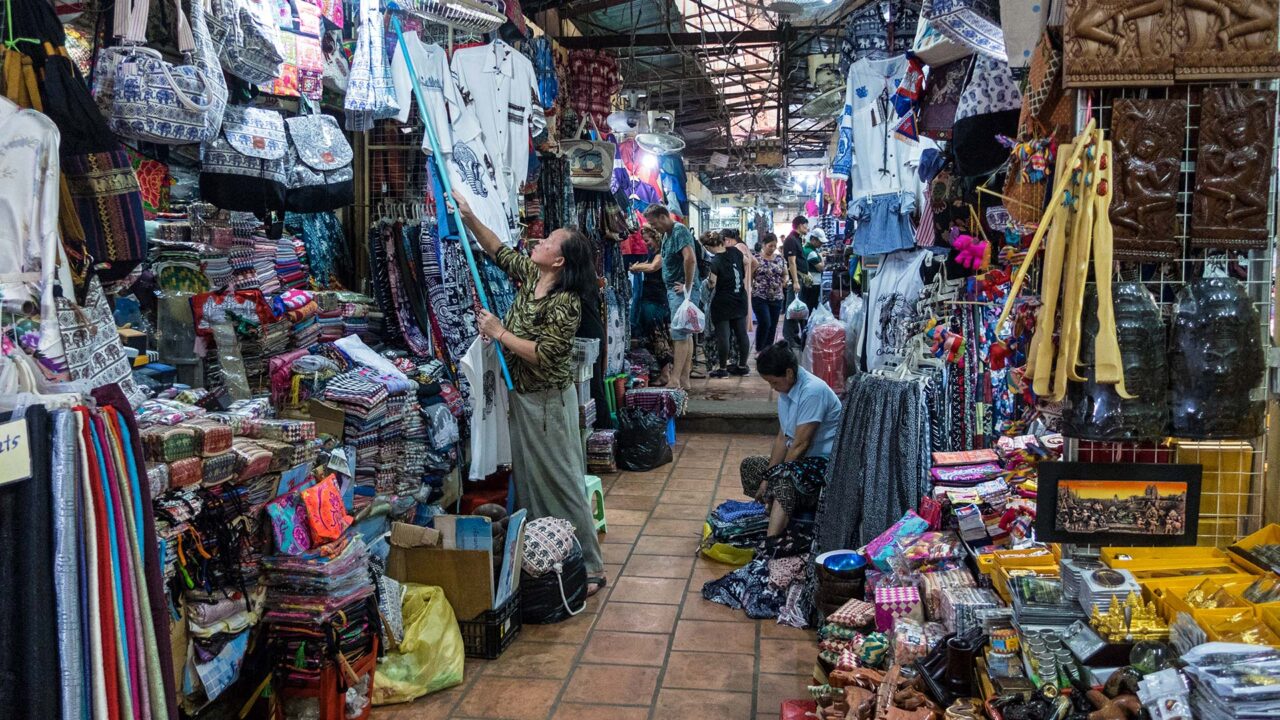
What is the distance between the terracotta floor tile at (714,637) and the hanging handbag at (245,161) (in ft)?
8.22

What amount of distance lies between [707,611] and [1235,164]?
3.09m

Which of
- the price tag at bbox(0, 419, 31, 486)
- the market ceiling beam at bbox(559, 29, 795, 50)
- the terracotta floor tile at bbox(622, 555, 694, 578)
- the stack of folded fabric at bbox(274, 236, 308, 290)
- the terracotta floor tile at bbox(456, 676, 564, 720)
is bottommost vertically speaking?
the terracotta floor tile at bbox(456, 676, 564, 720)

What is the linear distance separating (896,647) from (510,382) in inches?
91.6

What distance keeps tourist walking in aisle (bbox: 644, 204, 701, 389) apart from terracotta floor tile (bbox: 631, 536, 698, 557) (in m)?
3.72

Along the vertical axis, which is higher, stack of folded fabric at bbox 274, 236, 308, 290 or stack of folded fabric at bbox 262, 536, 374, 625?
stack of folded fabric at bbox 274, 236, 308, 290

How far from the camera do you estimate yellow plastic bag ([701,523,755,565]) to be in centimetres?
518

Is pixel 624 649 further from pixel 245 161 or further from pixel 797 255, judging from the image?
pixel 797 255

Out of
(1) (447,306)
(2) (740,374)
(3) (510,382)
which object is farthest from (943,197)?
(2) (740,374)

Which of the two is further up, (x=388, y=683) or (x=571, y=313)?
(x=571, y=313)

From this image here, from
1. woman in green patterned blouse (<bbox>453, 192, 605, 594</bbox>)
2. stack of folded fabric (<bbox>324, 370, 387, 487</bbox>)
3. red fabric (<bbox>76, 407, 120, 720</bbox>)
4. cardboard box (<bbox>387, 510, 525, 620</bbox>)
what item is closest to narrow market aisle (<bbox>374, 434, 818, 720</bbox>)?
cardboard box (<bbox>387, 510, 525, 620</bbox>)

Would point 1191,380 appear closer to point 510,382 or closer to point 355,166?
point 510,382

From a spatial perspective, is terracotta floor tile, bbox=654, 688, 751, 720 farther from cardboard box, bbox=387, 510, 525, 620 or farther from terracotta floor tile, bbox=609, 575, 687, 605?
terracotta floor tile, bbox=609, 575, 687, 605

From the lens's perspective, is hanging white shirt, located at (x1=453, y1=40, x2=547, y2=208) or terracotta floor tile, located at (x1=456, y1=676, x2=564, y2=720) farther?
hanging white shirt, located at (x1=453, y1=40, x2=547, y2=208)

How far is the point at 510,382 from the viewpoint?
4.70 m
